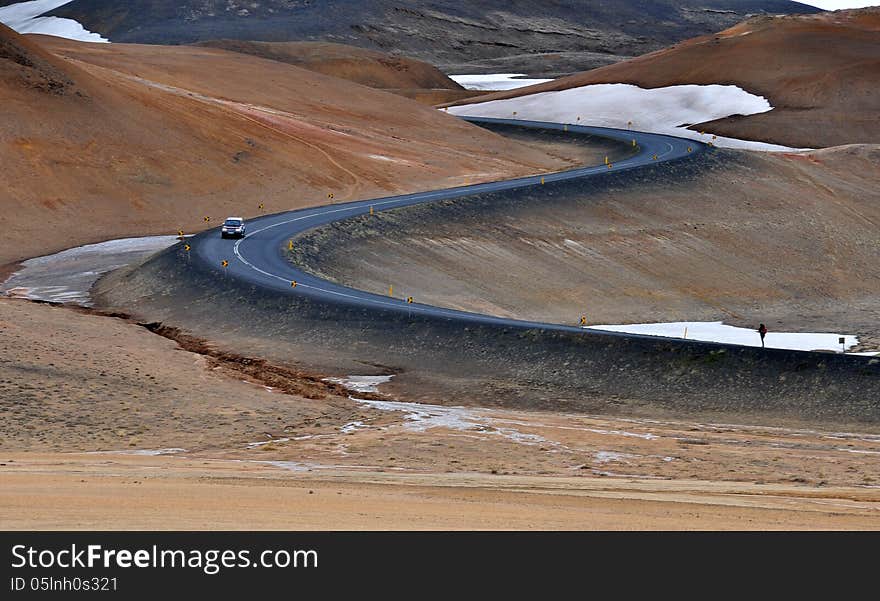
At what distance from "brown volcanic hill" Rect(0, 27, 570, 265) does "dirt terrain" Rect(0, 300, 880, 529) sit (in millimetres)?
29257

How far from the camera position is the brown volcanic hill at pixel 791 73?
105 metres

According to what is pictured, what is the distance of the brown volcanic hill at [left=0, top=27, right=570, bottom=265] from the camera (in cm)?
6444

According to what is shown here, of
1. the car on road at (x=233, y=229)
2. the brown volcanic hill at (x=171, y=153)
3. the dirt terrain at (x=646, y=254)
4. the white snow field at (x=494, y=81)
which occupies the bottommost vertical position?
the dirt terrain at (x=646, y=254)

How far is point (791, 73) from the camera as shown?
375ft

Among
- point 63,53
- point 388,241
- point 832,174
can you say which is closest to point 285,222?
point 388,241

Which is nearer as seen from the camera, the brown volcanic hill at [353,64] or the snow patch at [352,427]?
the snow patch at [352,427]

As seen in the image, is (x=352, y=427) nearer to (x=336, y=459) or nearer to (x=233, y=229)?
Answer: (x=336, y=459)

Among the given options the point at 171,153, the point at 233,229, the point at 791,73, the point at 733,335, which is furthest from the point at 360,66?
the point at 733,335

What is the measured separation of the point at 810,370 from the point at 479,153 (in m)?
60.6

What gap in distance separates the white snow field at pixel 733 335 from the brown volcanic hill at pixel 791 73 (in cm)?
5724

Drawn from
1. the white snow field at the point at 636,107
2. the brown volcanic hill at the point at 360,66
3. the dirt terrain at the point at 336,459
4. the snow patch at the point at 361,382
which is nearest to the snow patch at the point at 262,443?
the dirt terrain at the point at 336,459

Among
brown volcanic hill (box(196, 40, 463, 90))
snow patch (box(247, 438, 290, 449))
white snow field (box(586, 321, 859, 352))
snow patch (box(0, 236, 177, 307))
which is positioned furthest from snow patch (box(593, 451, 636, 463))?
brown volcanic hill (box(196, 40, 463, 90))

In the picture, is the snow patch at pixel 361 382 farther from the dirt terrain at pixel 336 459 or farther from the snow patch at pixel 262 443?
the snow patch at pixel 262 443

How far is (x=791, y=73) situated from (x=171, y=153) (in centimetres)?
6254
